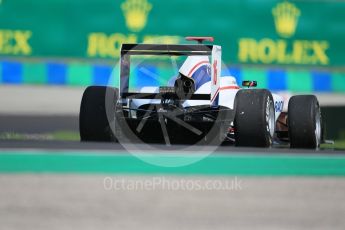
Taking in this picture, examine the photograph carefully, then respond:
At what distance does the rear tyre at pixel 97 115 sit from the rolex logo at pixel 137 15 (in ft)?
7.39

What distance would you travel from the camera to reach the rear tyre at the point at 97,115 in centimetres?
793

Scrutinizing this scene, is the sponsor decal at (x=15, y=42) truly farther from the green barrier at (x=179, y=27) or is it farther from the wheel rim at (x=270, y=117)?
the wheel rim at (x=270, y=117)

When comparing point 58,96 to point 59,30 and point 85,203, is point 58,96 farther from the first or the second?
point 85,203

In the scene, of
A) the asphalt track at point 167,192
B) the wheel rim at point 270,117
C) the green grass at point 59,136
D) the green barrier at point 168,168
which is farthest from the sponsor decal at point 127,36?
the green barrier at point 168,168

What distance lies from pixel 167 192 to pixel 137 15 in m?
5.68

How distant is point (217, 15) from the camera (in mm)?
10297

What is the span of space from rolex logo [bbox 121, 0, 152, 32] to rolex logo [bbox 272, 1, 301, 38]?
1535mm

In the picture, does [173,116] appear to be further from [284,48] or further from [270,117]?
[284,48]

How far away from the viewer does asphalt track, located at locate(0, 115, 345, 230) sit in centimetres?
412

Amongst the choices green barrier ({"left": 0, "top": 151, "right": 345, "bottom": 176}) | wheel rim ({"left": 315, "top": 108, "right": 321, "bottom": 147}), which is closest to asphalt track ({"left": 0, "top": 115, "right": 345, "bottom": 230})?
green barrier ({"left": 0, "top": 151, "right": 345, "bottom": 176})

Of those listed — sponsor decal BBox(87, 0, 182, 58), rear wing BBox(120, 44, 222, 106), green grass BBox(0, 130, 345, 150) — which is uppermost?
sponsor decal BBox(87, 0, 182, 58)

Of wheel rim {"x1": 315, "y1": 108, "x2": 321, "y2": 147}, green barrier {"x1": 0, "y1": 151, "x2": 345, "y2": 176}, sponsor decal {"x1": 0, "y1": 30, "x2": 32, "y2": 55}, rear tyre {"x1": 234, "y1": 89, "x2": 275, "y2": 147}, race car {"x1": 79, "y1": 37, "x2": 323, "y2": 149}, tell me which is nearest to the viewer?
green barrier {"x1": 0, "y1": 151, "x2": 345, "y2": 176}

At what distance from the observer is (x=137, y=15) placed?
1023 cm

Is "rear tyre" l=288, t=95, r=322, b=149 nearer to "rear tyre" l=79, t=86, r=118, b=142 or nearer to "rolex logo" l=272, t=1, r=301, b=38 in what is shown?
"rear tyre" l=79, t=86, r=118, b=142
